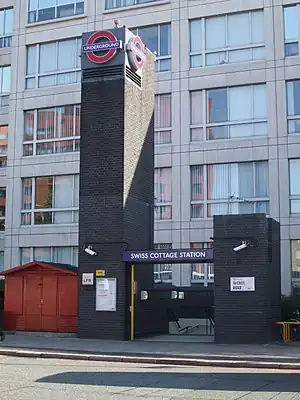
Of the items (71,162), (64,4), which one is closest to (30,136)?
(71,162)

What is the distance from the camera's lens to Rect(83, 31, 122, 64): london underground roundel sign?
22.5m

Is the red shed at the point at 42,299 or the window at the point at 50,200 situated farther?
the window at the point at 50,200

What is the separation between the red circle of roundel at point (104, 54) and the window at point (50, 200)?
1133 cm

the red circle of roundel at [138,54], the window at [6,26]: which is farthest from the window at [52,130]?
the red circle of roundel at [138,54]

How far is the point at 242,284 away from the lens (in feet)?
65.8

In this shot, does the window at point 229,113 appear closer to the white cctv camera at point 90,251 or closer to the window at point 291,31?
the window at point 291,31

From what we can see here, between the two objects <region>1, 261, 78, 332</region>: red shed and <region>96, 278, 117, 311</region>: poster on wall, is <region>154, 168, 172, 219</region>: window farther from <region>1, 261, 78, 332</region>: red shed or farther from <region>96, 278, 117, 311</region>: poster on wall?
<region>96, 278, 117, 311</region>: poster on wall

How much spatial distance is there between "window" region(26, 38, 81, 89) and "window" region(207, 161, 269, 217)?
30.2 feet

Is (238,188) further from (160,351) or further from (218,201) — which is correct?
(160,351)

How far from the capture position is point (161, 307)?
23938mm

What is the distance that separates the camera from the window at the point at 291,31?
98.8 feet

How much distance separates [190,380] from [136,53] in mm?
13514

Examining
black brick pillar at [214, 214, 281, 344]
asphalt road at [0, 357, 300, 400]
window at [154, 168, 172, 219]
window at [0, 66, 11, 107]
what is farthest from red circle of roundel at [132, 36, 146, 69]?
window at [0, 66, 11, 107]

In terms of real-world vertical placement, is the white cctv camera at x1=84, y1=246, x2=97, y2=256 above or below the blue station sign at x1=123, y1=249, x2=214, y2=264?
above
